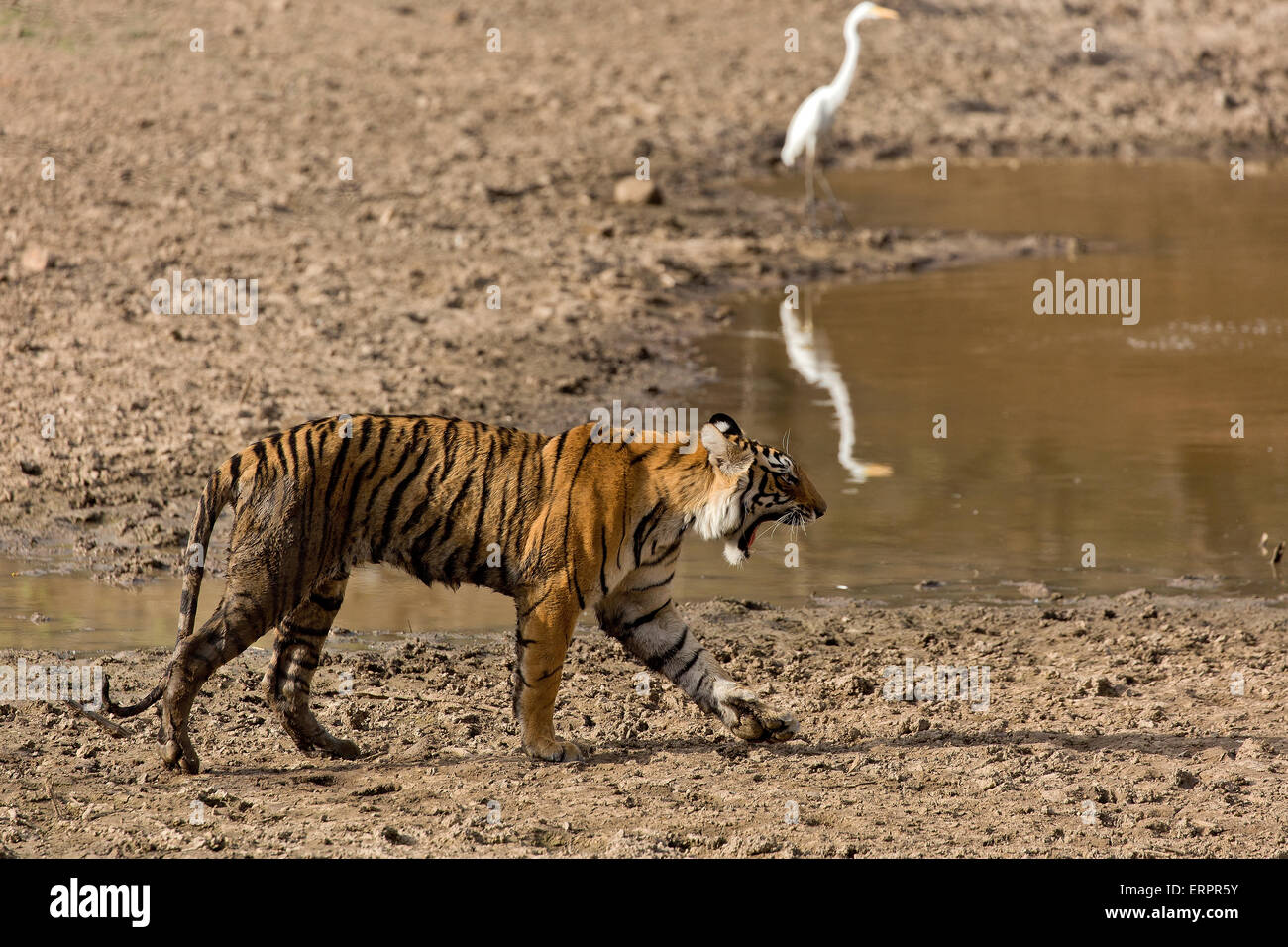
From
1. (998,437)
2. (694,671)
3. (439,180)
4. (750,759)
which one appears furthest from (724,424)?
(439,180)

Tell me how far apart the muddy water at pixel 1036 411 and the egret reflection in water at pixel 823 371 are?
3 centimetres

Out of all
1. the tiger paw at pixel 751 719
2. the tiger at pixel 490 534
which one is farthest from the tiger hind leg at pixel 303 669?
the tiger paw at pixel 751 719

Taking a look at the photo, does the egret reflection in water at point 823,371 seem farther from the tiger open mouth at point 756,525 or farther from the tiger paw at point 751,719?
the tiger paw at point 751,719

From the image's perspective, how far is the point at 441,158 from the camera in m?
17.9

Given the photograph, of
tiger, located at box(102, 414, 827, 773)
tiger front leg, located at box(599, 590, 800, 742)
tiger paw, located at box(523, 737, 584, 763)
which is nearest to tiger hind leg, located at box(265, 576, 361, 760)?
tiger, located at box(102, 414, 827, 773)

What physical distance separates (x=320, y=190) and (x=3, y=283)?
4.08 meters

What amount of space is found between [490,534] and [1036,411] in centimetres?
601

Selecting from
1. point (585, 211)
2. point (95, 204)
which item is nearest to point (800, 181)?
point (585, 211)

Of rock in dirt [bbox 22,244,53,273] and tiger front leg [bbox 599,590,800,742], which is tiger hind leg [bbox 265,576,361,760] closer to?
tiger front leg [bbox 599,590,800,742]

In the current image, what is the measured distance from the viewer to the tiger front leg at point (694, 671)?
238 inches

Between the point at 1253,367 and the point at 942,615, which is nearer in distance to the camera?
the point at 942,615

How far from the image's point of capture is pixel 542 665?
583cm

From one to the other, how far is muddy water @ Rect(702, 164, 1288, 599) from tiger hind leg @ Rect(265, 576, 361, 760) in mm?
2649
